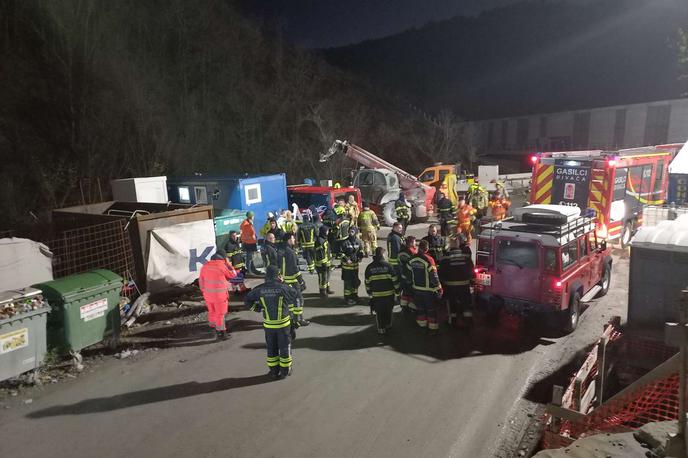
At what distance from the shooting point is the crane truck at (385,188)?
17.5 metres

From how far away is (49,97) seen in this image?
68.5 feet

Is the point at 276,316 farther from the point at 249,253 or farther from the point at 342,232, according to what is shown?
the point at 249,253

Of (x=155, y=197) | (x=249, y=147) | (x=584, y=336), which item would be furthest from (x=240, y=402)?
(x=249, y=147)

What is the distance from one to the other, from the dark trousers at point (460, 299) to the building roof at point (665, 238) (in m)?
2.72

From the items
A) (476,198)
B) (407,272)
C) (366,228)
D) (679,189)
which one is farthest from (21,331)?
(679,189)

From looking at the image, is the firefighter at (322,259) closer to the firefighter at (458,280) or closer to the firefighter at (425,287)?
the firefighter at (425,287)

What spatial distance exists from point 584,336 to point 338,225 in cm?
549

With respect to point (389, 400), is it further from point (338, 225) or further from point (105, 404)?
point (338, 225)

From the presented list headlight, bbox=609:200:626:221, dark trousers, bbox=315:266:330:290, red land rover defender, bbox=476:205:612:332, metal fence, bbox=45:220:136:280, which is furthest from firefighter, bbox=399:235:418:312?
headlight, bbox=609:200:626:221

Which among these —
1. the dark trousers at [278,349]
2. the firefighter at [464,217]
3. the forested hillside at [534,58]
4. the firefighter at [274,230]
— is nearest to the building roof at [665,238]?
the dark trousers at [278,349]

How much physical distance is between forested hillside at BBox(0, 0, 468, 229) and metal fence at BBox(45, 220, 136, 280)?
747 centimetres

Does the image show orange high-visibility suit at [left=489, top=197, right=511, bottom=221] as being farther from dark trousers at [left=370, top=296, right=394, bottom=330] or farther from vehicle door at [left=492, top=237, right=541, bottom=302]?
dark trousers at [left=370, top=296, right=394, bottom=330]

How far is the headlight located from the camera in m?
11.9

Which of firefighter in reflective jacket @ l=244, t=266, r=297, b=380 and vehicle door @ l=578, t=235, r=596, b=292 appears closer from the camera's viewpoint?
firefighter in reflective jacket @ l=244, t=266, r=297, b=380
